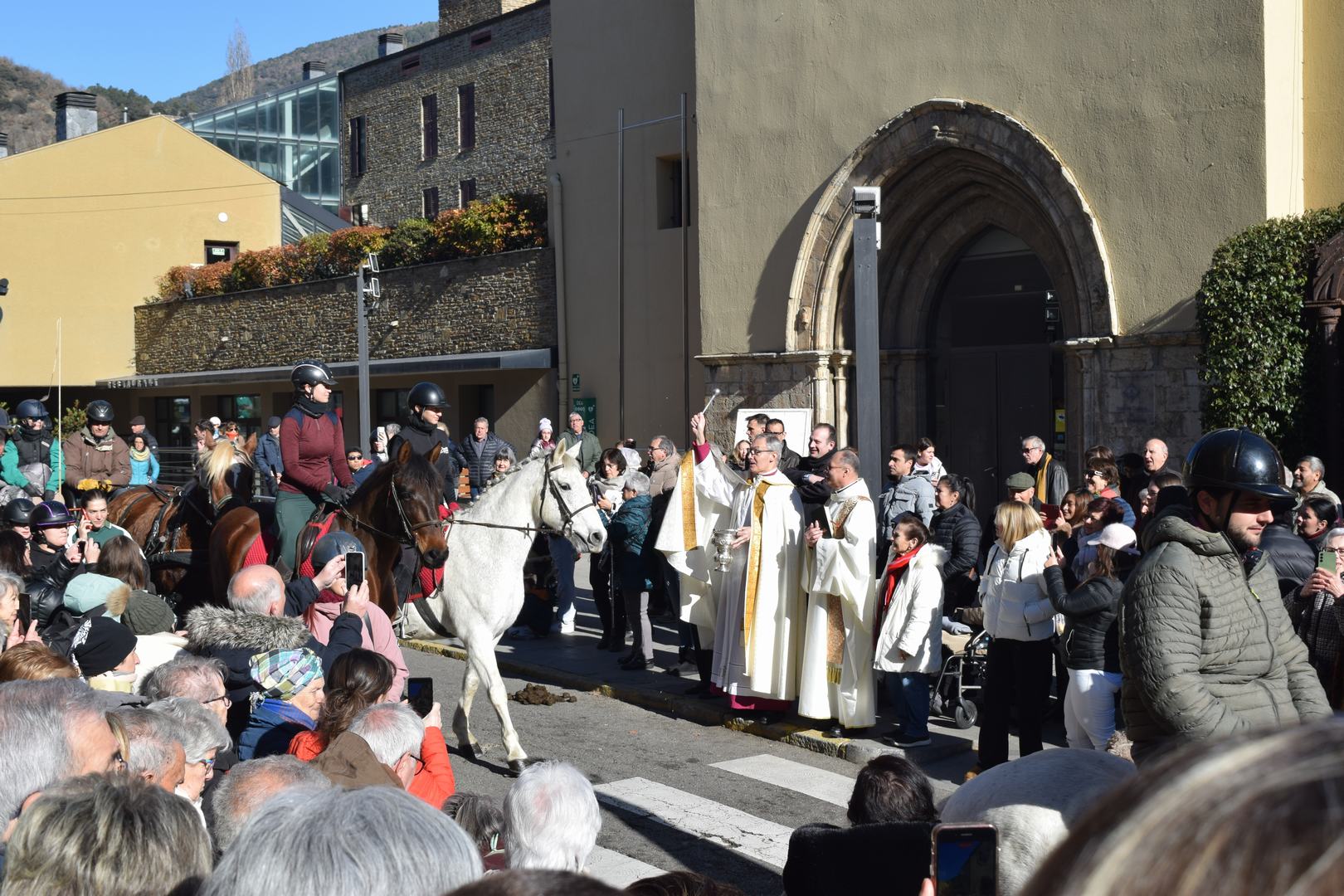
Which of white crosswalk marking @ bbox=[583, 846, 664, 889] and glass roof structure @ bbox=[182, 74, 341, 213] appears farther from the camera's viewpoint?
glass roof structure @ bbox=[182, 74, 341, 213]

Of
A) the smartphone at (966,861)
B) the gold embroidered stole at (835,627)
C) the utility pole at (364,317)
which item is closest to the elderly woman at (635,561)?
the gold embroidered stole at (835,627)

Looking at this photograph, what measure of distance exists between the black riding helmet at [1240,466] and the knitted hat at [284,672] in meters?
3.43

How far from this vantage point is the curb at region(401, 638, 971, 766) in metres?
9.00

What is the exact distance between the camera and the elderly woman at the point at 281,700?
5109 millimetres

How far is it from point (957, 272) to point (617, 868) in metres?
12.0

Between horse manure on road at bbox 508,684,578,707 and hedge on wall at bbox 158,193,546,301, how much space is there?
48.4 ft

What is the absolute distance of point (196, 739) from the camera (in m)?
4.25

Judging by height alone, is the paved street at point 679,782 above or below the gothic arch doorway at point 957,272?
below

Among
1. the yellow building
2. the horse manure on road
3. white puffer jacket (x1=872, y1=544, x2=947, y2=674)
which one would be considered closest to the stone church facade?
white puffer jacket (x1=872, y1=544, x2=947, y2=674)

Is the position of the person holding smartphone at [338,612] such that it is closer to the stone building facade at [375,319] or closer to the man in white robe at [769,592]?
the man in white robe at [769,592]

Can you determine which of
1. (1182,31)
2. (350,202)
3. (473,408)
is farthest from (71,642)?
(350,202)

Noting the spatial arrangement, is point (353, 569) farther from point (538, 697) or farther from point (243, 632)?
point (538, 697)

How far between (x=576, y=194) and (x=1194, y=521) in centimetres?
1981

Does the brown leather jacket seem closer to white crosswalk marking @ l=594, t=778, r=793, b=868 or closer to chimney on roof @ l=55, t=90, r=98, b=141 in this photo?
white crosswalk marking @ l=594, t=778, r=793, b=868
